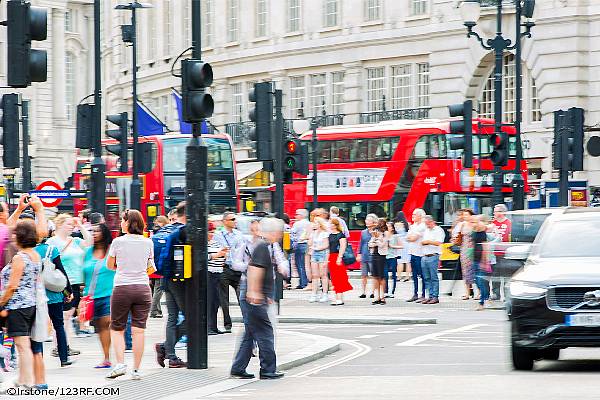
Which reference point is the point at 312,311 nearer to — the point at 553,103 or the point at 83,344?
the point at 83,344

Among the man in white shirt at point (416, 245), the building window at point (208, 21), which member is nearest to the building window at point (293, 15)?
the building window at point (208, 21)

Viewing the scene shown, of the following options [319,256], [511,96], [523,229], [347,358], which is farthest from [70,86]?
[347,358]

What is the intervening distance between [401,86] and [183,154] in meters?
13.6

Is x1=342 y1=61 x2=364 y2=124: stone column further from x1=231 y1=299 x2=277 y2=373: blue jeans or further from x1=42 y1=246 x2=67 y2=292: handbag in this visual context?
x1=231 y1=299 x2=277 y2=373: blue jeans

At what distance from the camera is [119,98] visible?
250 ft

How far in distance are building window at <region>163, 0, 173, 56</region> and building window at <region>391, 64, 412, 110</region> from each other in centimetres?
1578

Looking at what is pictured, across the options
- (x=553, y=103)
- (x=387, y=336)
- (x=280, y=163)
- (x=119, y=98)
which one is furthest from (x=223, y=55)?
(x=387, y=336)

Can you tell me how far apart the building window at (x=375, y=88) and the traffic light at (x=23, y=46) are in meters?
44.5

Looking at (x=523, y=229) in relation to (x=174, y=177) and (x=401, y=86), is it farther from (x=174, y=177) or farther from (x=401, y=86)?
(x=401, y=86)

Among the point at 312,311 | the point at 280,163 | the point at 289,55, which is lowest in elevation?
the point at 312,311

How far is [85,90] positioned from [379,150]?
5929 cm

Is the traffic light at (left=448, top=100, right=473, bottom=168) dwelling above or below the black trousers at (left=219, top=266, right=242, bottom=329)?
above

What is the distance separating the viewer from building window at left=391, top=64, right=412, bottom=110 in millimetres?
56562

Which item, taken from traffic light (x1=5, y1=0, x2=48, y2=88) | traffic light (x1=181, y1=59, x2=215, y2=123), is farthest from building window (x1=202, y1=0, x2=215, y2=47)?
traffic light (x1=5, y1=0, x2=48, y2=88)
